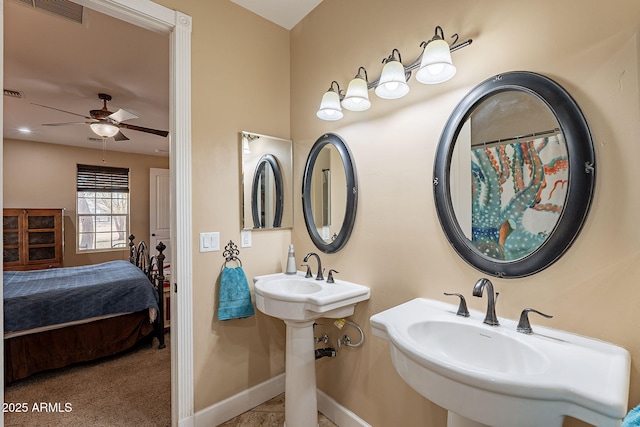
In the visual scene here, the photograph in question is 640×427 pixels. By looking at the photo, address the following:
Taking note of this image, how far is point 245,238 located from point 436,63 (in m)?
1.49

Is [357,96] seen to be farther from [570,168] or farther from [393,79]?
[570,168]

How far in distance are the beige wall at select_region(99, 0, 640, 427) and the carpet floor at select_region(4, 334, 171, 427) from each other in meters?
0.64

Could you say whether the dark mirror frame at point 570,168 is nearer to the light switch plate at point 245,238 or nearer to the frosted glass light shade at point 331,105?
the frosted glass light shade at point 331,105

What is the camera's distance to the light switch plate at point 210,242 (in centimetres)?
181

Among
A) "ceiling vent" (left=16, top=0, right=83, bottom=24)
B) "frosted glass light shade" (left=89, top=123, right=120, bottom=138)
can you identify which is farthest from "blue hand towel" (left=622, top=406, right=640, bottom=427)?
"frosted glass light shade" (left=89, top=123, right=120, bottom=138)

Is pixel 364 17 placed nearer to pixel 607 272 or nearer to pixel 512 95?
pixel 512 95

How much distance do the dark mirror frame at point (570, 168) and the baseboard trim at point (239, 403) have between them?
1.64 meters

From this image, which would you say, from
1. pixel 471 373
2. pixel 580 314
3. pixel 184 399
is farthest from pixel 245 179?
pixel 580 314

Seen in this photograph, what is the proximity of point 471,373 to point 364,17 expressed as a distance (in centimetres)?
180

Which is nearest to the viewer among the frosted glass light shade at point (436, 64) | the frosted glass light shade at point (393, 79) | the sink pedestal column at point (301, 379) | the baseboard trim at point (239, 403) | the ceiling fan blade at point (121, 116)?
the frosted glass light shade at point (436, 64)

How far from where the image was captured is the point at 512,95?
3.73 feet

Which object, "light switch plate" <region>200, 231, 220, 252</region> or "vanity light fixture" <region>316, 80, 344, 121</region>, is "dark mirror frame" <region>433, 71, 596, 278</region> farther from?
"light switch plate" <region>200, 231, 220, 252</region>

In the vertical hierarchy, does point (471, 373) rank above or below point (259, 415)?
above

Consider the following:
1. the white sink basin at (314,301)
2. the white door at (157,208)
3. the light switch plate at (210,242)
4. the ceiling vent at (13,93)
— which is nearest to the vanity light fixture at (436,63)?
the white sink basin at (314,301)
